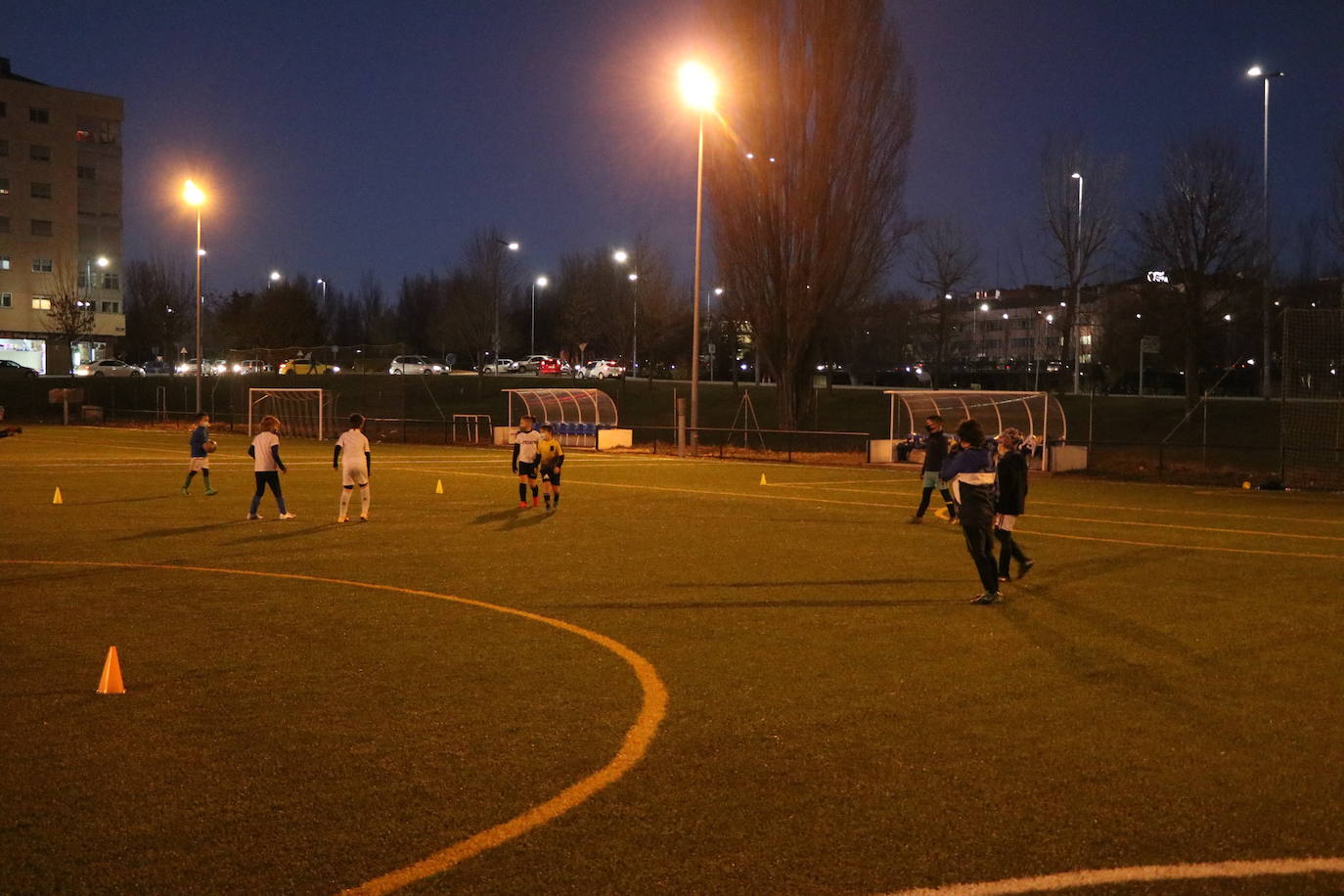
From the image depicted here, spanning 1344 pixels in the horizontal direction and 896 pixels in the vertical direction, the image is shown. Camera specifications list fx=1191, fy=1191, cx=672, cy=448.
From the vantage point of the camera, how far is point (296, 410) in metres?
50.3

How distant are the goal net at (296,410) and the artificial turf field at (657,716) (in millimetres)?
33331

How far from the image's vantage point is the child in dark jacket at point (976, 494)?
1138 centimetres

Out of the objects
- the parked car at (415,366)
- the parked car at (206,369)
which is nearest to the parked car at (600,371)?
the parked car at (415,366)

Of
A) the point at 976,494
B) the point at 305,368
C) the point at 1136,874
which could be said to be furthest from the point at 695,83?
the point at 305,368

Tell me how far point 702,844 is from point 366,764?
211cm


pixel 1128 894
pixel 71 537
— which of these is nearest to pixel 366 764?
pixel 1128 894

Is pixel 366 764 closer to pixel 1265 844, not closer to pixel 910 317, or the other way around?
pixel 1265 844

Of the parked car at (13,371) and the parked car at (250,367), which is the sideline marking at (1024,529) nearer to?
the parked car at (250,367)

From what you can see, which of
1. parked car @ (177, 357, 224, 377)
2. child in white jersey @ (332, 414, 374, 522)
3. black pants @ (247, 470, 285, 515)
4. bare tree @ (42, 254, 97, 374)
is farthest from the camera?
bare tree @ (42, 254, 97, 374)

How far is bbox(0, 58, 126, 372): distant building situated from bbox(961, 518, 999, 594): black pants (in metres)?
84.5

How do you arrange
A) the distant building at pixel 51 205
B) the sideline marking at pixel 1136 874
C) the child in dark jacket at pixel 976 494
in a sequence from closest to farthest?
1. the sideline marking at pixel 1136 874
2. the child in dark jacket at pixel 976 494
3. the distant building at pixel 51 205

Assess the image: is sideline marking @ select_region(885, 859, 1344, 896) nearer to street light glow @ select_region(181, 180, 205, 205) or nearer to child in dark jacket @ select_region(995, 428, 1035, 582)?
child in dark jacket @ select_region(995, 428, 1035, 582)

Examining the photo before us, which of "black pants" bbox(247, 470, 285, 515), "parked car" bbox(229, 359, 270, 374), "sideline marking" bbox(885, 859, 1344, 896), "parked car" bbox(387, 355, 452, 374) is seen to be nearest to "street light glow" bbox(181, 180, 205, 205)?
"parked car" bbox(229, 359, 270, 374)

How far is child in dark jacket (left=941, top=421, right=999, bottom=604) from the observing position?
11.4 m
